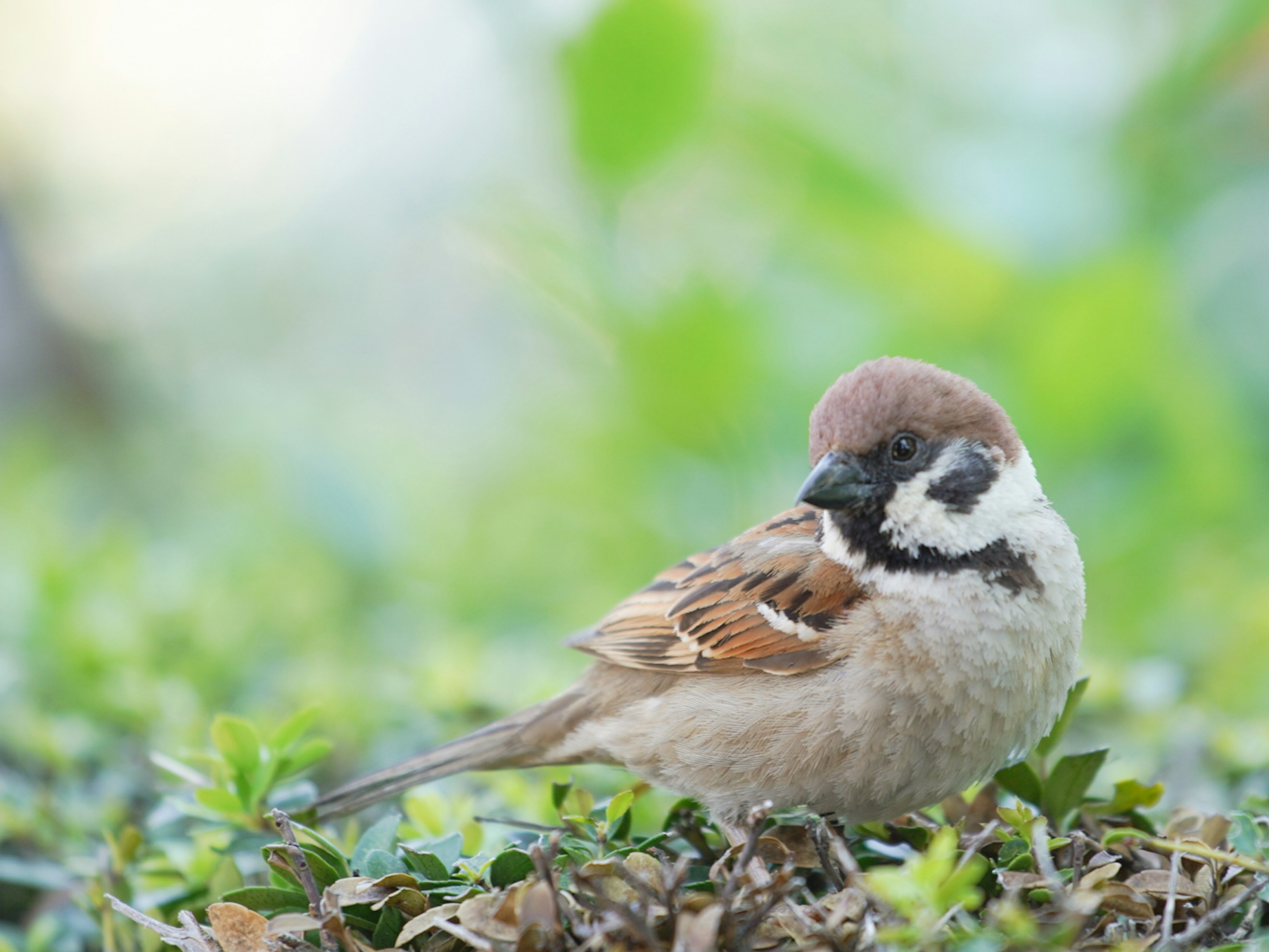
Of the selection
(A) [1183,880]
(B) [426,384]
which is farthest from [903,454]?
(B) [426,384]

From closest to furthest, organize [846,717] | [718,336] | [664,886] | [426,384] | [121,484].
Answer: [664,886] < [846,717] < [718,336] < [121,484] < [426,384]

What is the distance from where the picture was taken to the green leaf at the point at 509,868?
1.70m

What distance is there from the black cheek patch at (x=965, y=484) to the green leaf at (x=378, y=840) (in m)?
1.09

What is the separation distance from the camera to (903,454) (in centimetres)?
219

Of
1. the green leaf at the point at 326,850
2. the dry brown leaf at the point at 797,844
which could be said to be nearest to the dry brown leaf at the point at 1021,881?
the dry brown leaf at the point at 797,844

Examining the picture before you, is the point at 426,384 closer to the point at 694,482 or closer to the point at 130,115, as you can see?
the point at 130,115

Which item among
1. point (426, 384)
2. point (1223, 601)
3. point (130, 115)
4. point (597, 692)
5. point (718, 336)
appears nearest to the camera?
point (597, 692)

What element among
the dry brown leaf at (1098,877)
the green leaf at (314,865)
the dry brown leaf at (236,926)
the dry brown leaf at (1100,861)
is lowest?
the dry brown leaf at (236,926)

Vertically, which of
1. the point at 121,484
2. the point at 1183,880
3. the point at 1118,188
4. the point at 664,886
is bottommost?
the point at 664,886

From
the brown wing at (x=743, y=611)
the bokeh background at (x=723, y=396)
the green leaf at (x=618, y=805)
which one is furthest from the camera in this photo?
the bokeh background at (x=723, y=396)

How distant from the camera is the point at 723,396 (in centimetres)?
417

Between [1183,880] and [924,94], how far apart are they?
397cm

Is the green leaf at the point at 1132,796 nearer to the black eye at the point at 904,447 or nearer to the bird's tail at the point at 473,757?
the black eye at the point at 904,447

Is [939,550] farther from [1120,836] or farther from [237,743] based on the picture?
[237,743]
